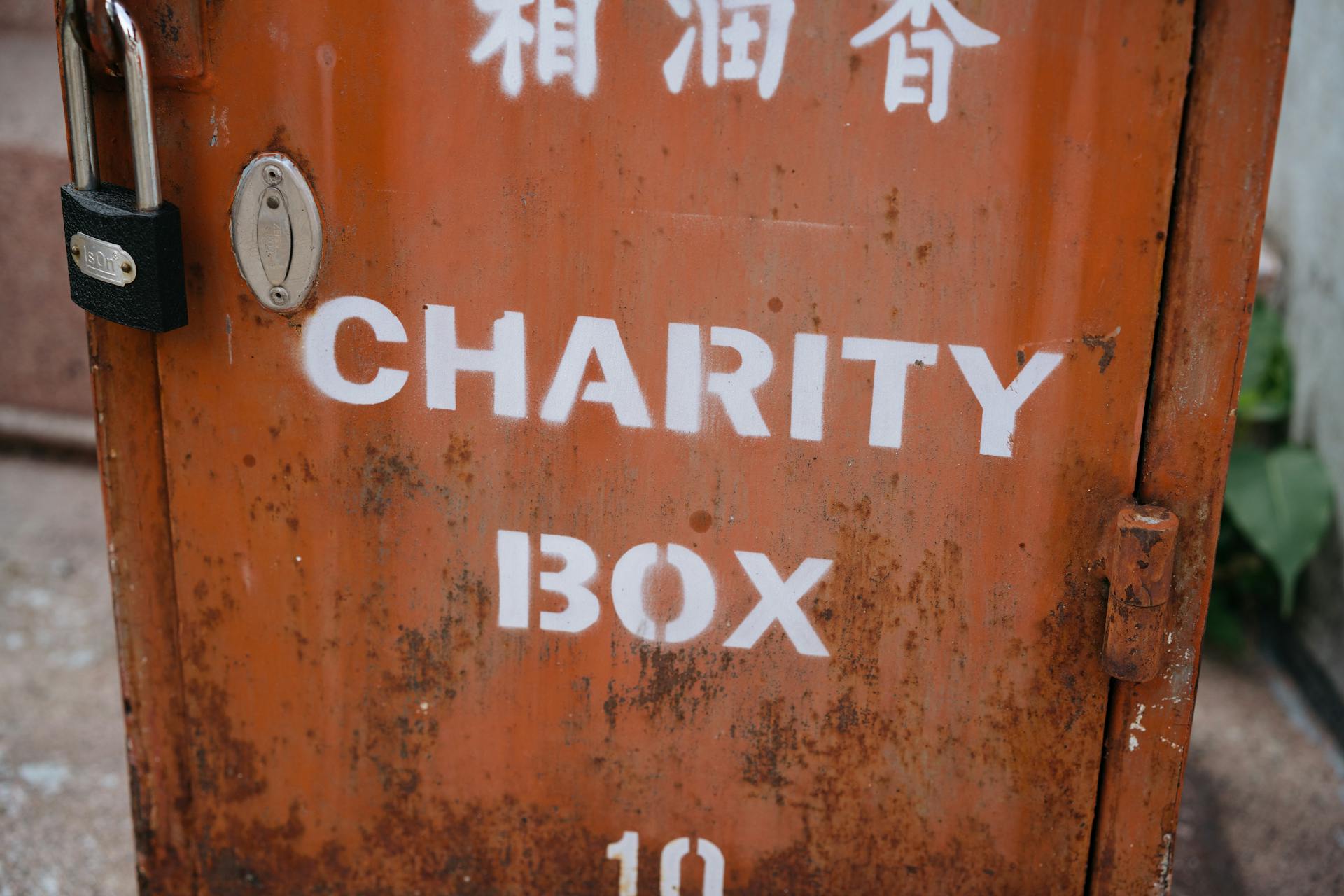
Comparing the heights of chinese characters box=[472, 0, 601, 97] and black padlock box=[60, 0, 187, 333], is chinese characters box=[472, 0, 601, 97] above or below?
above

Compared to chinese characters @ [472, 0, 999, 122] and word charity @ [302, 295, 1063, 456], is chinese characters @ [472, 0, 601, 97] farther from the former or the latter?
word charity @ [302, 295, 1063, 456]

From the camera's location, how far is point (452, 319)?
1.16m

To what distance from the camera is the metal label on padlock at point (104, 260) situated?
1.12 meters

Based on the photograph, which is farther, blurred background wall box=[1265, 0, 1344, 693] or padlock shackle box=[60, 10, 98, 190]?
blurred background wall box=[1265, 0, 1344, 693]

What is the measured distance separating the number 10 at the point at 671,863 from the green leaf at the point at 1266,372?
6.25 ft

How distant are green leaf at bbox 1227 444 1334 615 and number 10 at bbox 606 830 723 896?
1.53 meters

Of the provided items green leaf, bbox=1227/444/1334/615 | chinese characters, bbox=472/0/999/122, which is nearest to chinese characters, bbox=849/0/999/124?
chinese characters, bbox=472/0/999/122

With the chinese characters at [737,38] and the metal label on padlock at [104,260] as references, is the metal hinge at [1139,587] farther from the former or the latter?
the metal label on padlock at [104,260]

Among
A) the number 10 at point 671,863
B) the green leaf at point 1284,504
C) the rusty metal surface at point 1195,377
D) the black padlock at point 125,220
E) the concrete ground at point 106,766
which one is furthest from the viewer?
the green leaf at point 1284,504

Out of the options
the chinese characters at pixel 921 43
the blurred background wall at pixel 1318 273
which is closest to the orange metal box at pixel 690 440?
the chinese characters at pixel 921 43

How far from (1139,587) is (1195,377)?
0.67ft

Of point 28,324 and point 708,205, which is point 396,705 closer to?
point 708,205

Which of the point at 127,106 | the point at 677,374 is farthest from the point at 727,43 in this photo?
the point at 127,106

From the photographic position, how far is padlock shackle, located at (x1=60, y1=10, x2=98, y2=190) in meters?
1.10
